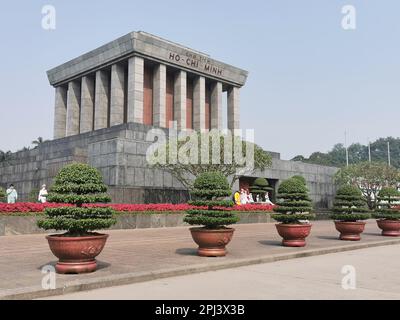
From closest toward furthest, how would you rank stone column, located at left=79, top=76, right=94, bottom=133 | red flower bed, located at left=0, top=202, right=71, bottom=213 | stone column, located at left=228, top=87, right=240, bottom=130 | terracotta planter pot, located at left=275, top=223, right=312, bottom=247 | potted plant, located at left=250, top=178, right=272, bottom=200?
terracotta planter pot, located at left=275, top=223, right=312, bottom=247 < red flower bed, located at left=0, top=202, right=71, bottom=213 < potted plant, located at left=250, top=178, right=272, bottom=200 < stone column, located at left=79, top=76, right=94, bottom=133 < stone column, located at left=228, top=87, right=240, bottom=130

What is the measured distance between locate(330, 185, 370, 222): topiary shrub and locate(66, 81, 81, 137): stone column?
34133 millimetres

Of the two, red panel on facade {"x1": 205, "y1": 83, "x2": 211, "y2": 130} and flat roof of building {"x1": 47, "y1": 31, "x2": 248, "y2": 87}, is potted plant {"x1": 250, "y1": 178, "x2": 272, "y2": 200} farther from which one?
flat roof of building {"x1": 47, "y1": 31, "x2": 248, "y2": 87}

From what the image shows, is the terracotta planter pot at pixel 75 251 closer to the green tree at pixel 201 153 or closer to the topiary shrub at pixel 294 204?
the topiary shrub at pixel 294 204

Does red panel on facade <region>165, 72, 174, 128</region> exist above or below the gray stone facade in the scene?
above

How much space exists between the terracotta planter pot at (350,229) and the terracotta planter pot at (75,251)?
10053 millimetres

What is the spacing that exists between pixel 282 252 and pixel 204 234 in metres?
2.43

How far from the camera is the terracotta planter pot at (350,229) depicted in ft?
48.3

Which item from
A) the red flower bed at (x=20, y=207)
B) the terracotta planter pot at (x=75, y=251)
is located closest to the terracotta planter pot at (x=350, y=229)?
the terracotta planter pot at (x=75, y=251)

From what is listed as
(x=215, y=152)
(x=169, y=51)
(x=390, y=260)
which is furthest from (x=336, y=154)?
(x=390, y=260)

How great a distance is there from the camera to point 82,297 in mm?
6258

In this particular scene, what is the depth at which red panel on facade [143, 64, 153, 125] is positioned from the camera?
129 feet

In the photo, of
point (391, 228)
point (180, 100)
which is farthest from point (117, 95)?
point (391, 228)

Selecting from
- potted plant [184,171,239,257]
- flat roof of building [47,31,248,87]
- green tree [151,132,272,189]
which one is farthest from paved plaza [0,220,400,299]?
flat roof of building [47,31,248,87]
